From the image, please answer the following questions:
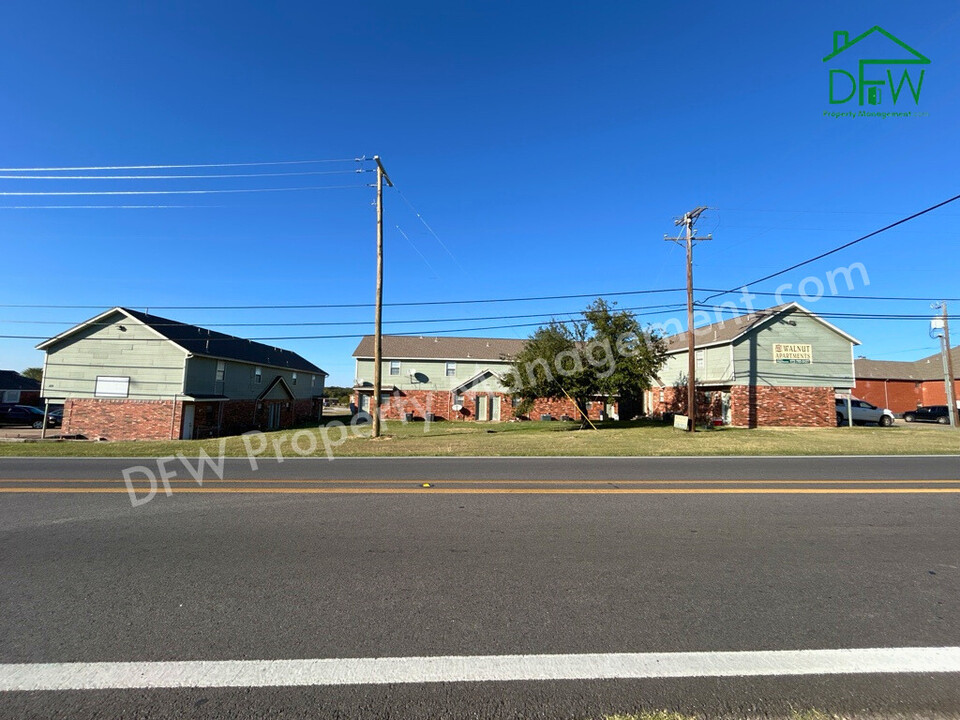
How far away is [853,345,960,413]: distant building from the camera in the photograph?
4800cm

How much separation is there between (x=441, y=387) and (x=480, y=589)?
117 feet

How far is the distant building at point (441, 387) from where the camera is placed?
38156 mm

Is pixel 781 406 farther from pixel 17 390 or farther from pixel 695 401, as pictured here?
pixel 17 390

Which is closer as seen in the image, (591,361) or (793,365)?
(591,361)

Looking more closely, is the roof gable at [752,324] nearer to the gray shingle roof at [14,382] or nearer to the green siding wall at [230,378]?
the green siding wall at [230,378]

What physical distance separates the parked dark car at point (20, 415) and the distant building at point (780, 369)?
1864 inches

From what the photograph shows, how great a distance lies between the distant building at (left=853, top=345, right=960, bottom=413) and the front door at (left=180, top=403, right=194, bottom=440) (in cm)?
6010

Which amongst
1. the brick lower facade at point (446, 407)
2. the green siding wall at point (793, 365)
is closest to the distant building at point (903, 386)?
the green siding wall at point (793, 365)

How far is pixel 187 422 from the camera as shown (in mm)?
27812

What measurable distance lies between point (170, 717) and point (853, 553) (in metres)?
6.12

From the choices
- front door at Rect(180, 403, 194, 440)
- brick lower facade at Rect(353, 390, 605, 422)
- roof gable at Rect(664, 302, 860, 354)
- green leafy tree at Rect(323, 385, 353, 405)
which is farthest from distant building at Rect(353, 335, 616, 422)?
green leafy tree at Rect(323, 385, 353, 405)

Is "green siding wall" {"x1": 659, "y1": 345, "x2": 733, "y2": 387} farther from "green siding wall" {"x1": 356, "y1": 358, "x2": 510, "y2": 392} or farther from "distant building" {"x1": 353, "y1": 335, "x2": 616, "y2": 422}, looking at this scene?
"green siding wall" {"x1": 356, "y1": 358, "x2": 510, "y2": 392}

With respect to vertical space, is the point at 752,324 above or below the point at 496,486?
above

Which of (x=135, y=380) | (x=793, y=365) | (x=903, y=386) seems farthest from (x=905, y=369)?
(x=135, y=380)
